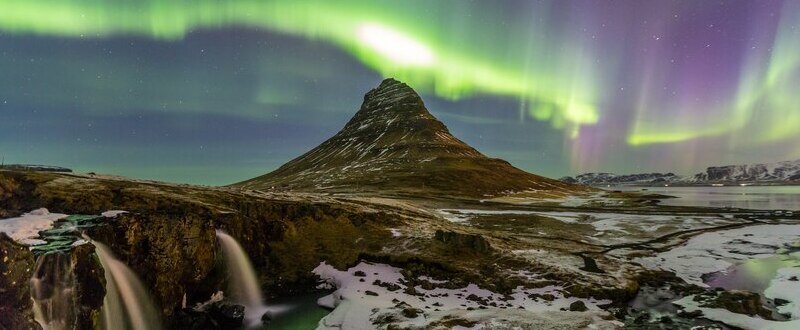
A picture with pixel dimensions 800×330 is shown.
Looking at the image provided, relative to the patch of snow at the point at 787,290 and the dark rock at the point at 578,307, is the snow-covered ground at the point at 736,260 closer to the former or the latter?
the patch of snow at the point at 787,290

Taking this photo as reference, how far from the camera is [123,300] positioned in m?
20.8

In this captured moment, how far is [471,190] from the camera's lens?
595ft

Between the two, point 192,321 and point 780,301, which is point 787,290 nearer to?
point 780,301

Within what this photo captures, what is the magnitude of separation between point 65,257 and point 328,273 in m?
18.0

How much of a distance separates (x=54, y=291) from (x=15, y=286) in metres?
1.58

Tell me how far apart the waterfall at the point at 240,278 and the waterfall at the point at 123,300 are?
6.12 m

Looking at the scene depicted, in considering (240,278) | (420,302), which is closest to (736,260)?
(420,302)

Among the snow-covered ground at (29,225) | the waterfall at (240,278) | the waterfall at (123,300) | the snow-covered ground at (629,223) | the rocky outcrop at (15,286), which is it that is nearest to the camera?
the rocky outcrop at (15,286)

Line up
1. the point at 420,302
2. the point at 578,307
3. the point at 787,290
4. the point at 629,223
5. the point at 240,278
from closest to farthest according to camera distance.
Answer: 1. the point at 578,307
2. the point at 420,302
3. the point at 787,290
4. the point at 240,278
5. the point at 629,223

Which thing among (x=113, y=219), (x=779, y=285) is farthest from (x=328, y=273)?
(x=779, y=285)

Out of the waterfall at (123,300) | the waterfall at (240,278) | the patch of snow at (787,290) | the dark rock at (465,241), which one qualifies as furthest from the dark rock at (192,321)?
the patch of snow at (787,290)

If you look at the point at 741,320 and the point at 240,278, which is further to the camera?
the point at 240,278

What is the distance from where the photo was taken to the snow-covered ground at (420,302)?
22.8 metres

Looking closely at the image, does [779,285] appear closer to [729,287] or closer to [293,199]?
[729,287]
